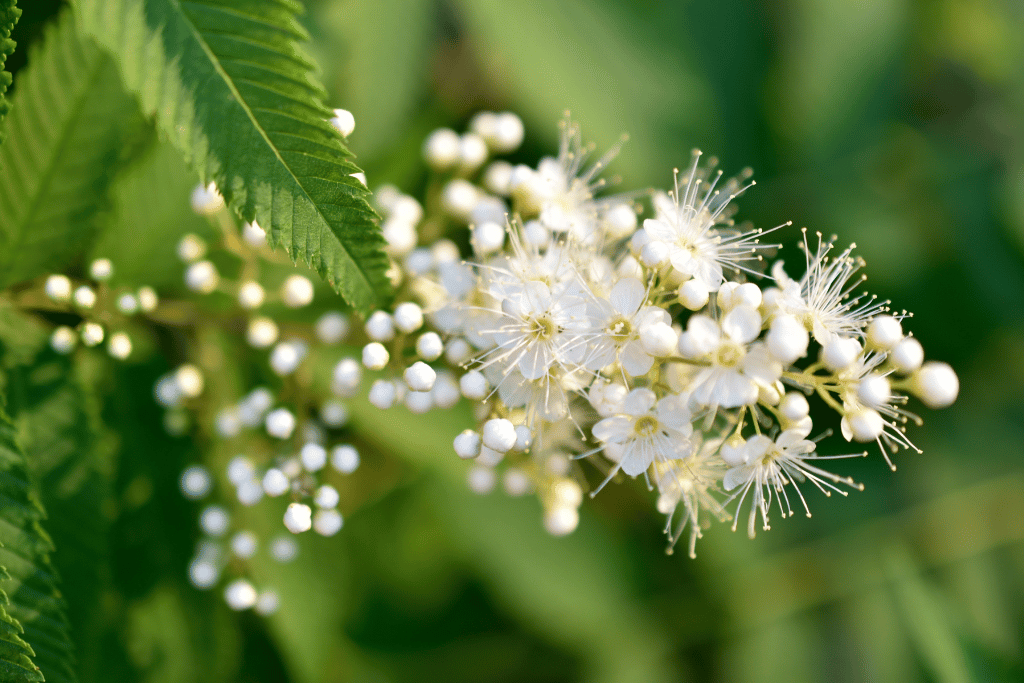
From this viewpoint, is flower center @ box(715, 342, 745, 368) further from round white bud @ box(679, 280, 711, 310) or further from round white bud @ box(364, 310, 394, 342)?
round white bud @ box(364, 310, 394, 342)

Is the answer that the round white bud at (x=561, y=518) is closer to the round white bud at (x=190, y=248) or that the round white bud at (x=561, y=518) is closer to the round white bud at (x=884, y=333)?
the round white bud at (x=884, y=333)

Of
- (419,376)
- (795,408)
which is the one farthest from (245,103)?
(795,408)

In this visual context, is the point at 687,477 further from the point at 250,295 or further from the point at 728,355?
the point at 250,295

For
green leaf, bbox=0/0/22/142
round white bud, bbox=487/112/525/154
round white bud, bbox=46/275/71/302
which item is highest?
round white bud, bbox=487/112/525/154

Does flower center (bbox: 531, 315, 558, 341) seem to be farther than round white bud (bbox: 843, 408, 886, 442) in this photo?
Yes

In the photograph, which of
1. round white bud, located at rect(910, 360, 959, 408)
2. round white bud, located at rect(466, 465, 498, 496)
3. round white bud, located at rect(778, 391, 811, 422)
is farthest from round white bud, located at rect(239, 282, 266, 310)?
round white bud, located at rect(910, 360, 959, 408)

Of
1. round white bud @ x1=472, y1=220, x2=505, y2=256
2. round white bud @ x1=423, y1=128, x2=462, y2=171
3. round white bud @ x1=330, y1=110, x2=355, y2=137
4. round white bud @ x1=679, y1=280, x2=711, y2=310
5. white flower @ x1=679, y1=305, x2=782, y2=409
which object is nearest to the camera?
white flower @ x1=679, y1=305, x2=782, y2=409

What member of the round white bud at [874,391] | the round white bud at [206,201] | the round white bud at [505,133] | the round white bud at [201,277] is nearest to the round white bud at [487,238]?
the round white bud at [505,133]
